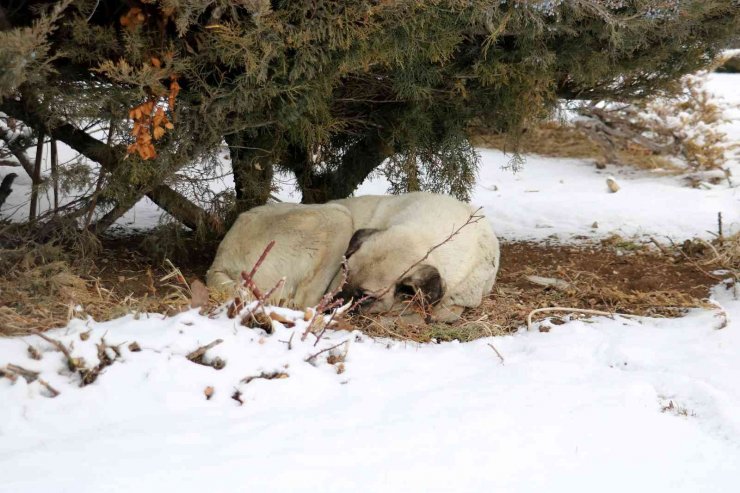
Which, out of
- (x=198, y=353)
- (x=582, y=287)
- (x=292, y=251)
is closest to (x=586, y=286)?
(x=582, y=287)

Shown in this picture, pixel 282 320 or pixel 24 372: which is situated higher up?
pixel 24 372

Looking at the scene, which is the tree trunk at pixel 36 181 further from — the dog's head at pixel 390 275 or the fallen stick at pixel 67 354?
the fallen stick at pixel 67 354

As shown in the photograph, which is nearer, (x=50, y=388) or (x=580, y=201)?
(x=50, y=388)

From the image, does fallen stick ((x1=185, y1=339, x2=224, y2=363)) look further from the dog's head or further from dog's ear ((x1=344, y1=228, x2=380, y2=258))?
dog's ear ((x1=344, y1=228, x2=380, y2=258))

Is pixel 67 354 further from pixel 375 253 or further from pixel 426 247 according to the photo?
pixel 426 247

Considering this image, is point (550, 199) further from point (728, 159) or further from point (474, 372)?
point (474, 372)

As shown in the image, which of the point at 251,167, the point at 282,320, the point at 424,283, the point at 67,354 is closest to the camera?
the point at 67,354

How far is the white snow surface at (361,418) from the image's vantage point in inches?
121

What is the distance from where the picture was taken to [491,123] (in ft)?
24.3

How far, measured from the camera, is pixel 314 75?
5570mm

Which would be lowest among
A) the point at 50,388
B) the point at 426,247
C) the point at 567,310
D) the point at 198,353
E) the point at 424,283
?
the point at 567,310

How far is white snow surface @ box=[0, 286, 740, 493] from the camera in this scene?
308 cm

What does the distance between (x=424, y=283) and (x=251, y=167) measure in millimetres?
2057

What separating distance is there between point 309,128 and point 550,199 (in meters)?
4.76
